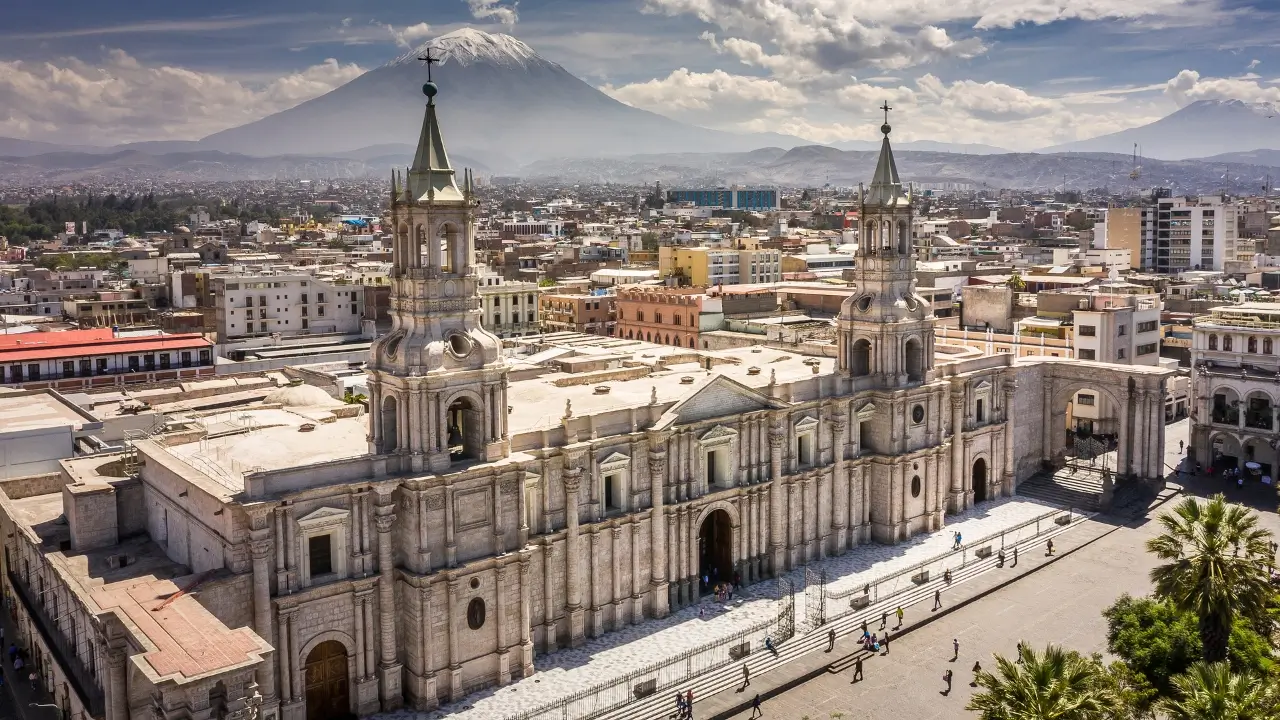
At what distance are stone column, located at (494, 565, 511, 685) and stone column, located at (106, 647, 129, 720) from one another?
1225 centimetres

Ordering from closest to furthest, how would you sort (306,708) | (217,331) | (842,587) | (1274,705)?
1. (1274,705)
2. (306,708)
3. (842,587)
4. (217,331)

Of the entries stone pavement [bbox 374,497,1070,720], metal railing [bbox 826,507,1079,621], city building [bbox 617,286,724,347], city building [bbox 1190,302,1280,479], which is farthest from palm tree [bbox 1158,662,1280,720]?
city building [bbox 617,286,724,347]

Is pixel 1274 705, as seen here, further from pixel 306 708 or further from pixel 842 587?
pixel 306 708

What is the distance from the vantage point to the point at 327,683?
35.1 metres

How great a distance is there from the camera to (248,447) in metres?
38.4

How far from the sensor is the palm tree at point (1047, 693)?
2466 centimetres

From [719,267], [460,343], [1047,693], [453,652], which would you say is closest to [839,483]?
[453,652]

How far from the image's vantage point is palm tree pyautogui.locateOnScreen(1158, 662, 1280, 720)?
24.8 meters

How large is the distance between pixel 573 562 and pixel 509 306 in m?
62.6

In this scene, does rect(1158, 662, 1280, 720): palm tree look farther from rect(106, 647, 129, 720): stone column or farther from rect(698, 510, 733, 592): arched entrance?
rect(106, 647, 129, 720): stone column

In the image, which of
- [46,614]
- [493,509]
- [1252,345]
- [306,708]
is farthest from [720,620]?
[1252,345]

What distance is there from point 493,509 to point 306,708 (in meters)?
8.83

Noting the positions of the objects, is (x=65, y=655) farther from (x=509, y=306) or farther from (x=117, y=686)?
(x=509, y=306)

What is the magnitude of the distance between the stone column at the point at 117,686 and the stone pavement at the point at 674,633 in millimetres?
8670
